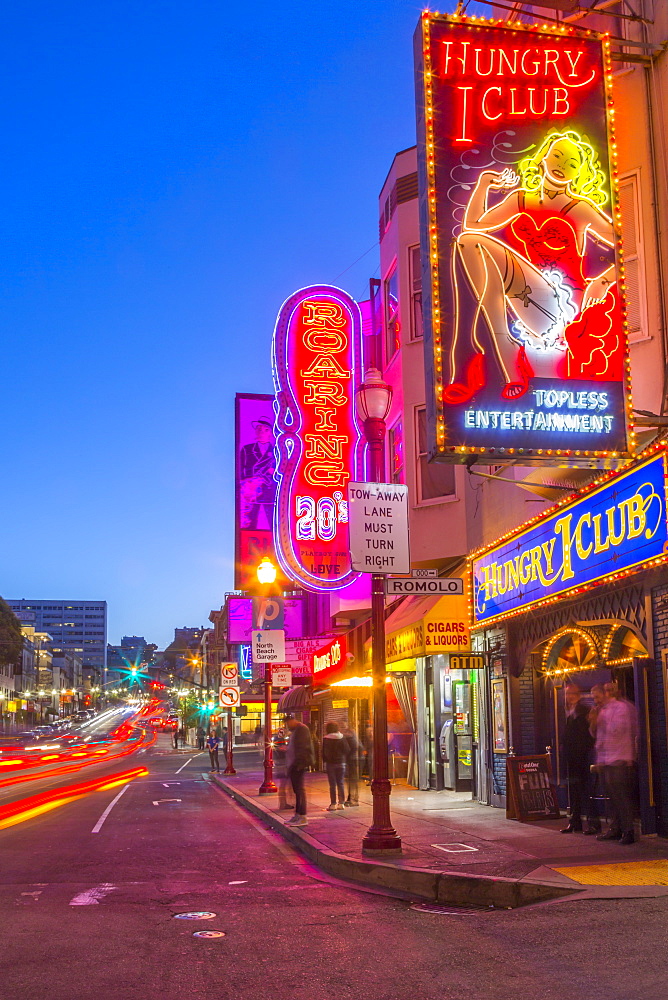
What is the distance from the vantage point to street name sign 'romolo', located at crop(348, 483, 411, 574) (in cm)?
1280

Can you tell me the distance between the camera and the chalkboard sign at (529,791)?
1429cm

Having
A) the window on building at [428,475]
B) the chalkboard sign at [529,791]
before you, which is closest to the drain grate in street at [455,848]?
the chalkboard sign at [529,791]

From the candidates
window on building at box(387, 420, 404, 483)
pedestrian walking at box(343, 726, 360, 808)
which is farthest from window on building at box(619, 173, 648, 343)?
window on building at box(387, 420, 404, 483)

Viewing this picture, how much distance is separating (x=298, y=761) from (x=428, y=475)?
7.02 metres

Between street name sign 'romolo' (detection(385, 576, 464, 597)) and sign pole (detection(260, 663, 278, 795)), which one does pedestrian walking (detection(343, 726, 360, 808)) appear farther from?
street name sign 'romolo' (detection(385, 576, 464, 597))

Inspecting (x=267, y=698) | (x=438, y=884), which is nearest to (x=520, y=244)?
(x=438, y=884)

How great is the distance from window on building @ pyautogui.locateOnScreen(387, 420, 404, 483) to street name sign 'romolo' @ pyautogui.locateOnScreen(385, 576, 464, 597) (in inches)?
360

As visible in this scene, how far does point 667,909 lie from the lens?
805 cm

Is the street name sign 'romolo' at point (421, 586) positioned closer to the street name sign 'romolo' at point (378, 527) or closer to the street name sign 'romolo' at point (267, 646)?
the street name sign 'romolo' at point (378, 527)

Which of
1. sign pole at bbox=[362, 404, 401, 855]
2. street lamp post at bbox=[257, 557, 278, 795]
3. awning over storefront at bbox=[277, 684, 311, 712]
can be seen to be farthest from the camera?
awning over storefront at bbox=[277, 684, 311, 712]

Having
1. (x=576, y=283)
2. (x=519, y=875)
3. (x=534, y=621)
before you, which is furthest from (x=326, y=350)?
(x=519, y=875)

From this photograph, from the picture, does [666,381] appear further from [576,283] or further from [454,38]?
[454,38]

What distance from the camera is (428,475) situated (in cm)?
2141

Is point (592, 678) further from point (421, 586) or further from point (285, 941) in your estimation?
point (285, 941)
